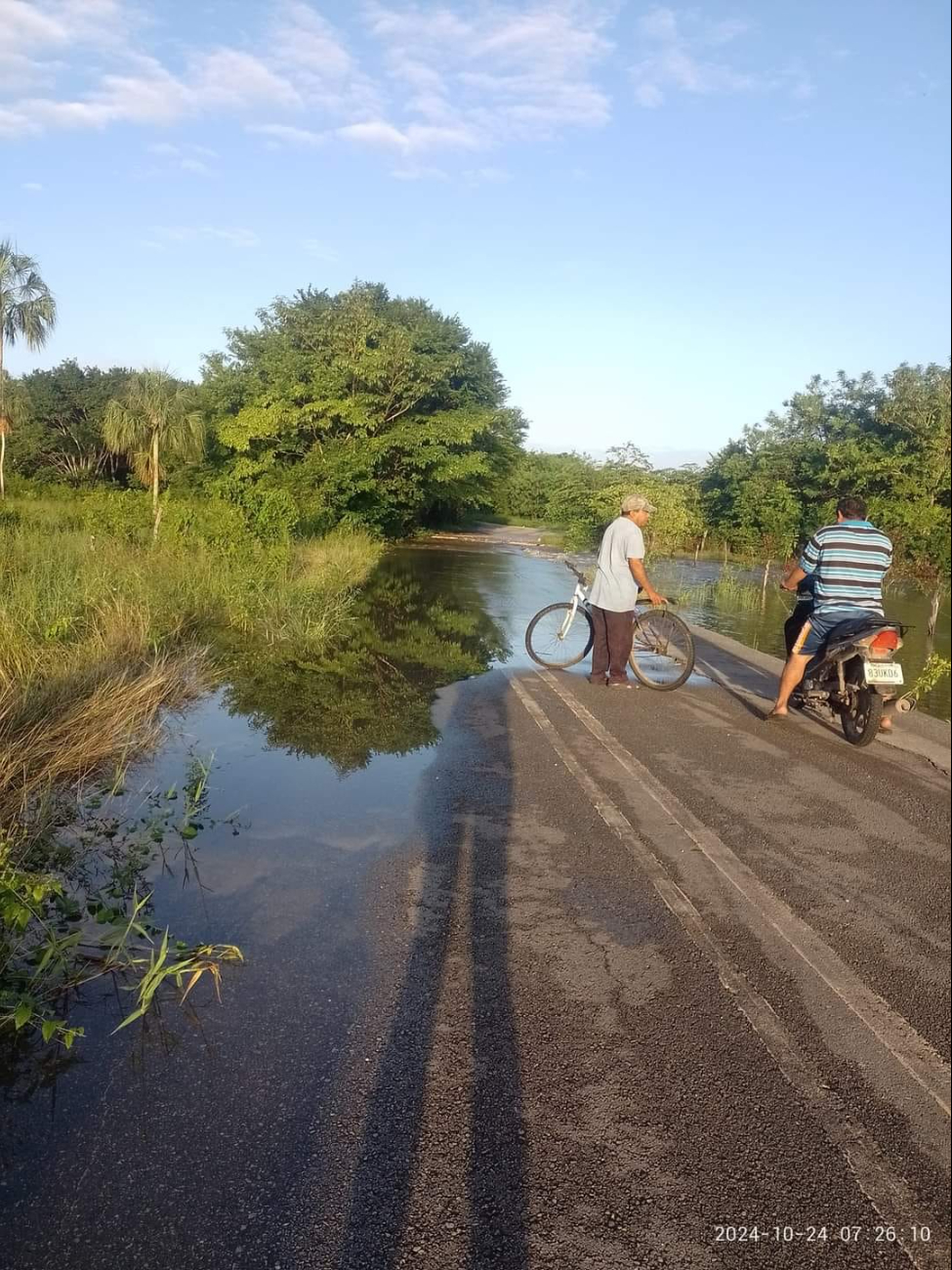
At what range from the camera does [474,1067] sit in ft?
9.86

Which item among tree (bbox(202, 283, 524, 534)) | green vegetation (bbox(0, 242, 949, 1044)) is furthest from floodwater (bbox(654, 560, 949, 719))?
tree (bbox(202, 283, 524, 534))

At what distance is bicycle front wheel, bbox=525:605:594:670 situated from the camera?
1045cm

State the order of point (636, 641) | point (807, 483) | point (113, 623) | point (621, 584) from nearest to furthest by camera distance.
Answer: point (113, 623) → point (621, 584) → point (636, 641) → point (807, 483)

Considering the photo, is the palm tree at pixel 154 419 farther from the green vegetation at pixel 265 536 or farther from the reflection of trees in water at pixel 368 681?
the reflection of trees in water at pixel 368 681

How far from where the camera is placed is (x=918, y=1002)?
11.7 ft

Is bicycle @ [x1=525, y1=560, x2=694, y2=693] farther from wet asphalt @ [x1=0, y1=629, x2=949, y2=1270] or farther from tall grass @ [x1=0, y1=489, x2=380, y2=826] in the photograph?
wet asphalt @ [x1=0, y1=629, x2=949, y2=1270]

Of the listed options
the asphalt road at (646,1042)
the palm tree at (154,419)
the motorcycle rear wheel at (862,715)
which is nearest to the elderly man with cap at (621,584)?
the motorcycle rear wheel at (862,715)

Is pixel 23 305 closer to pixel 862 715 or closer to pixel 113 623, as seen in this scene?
pixel 113 623

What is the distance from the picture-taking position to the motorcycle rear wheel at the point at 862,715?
716 cm

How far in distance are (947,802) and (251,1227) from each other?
539 centimetres

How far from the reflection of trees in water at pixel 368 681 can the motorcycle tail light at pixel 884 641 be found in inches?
145

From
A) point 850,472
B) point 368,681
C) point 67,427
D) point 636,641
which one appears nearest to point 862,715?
point 636,641

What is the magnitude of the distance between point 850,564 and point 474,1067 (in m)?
5.88
